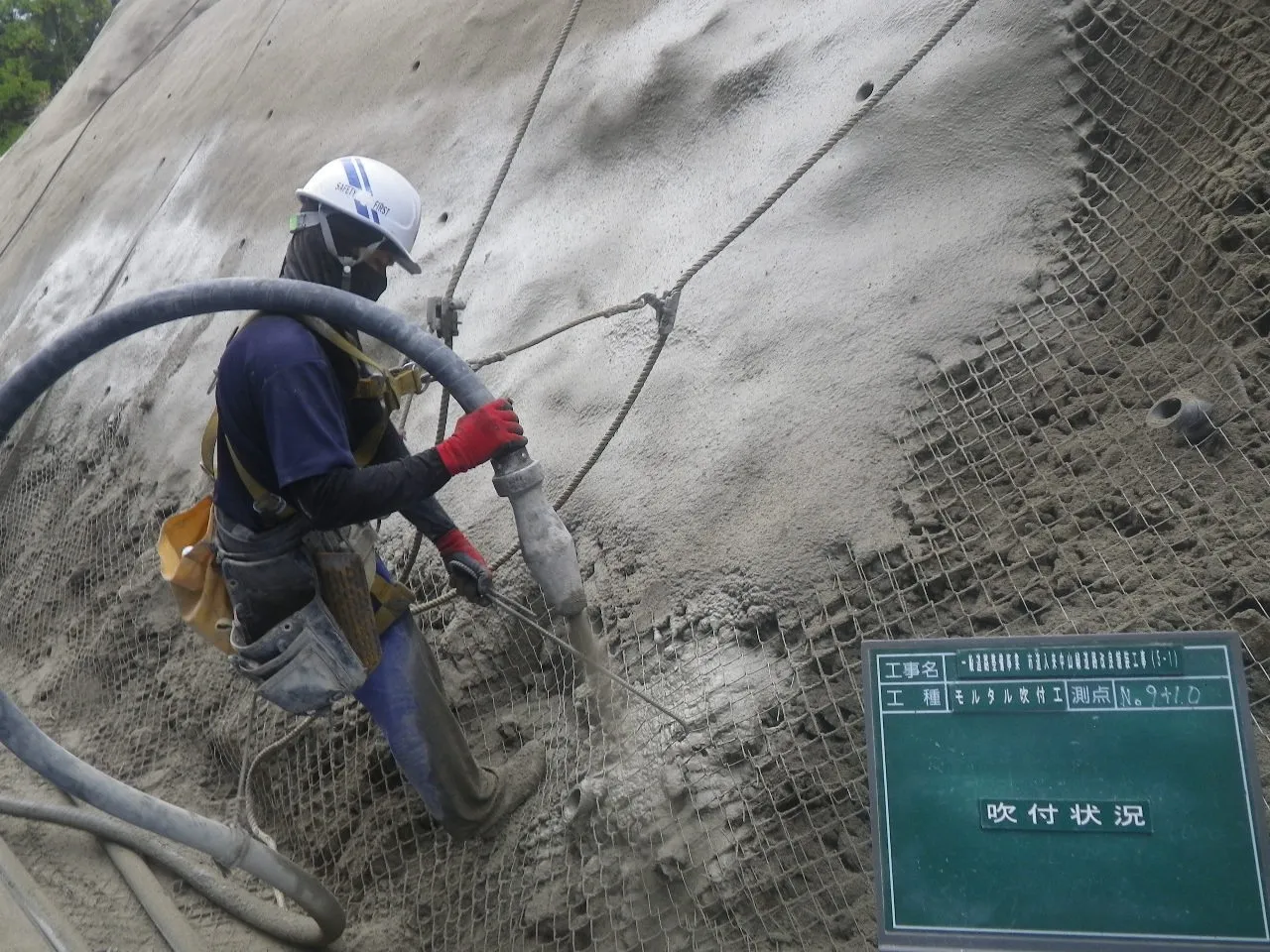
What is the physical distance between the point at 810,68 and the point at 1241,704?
273 cm

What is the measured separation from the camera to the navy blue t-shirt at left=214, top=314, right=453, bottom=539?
2.35 m

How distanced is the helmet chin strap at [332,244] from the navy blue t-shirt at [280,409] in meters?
0.22

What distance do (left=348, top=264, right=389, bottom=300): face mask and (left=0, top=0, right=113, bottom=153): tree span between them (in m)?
16.8

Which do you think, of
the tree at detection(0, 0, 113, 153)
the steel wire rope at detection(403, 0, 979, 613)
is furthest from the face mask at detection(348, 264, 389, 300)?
the tree at detection(0, 0, 113, 153)

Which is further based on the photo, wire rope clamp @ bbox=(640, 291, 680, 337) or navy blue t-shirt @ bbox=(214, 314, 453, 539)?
wire rope clamp @ bbox=(640, 291, 680, 337)

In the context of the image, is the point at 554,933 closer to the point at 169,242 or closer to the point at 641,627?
the point at 641,627

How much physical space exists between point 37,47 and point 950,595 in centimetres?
1941

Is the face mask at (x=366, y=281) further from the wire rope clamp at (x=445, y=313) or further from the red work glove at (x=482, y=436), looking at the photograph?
the red work glove at (x=482, y=436)

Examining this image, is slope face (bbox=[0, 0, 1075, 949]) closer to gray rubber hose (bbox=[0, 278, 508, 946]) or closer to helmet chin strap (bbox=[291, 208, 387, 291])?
gray rubber hose (bbox=[0, 278, 508, 946])

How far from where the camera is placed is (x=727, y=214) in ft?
11.9

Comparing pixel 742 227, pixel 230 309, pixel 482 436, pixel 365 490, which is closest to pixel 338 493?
pixel 365 490

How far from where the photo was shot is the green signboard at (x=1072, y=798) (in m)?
1.48

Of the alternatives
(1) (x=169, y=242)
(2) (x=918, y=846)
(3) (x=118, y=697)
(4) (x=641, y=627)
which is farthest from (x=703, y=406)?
(1) (x=169, y=242)

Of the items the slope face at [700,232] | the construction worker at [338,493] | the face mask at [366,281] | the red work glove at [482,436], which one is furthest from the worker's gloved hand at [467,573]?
the face mask at [366,281]
